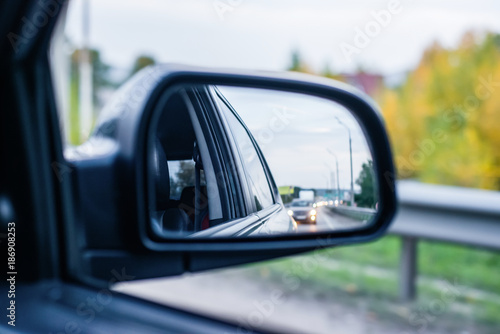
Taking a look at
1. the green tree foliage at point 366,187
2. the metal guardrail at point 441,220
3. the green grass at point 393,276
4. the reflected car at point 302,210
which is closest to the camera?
the reflected car at point 302,210

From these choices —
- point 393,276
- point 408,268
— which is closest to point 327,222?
point 408,268

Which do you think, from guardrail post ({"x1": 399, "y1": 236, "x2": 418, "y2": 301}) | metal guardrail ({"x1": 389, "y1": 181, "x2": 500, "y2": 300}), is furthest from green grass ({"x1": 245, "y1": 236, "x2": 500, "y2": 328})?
metal guardrail ({"x1": 389, "y1": 181, "x2": 500, "y2": 300})

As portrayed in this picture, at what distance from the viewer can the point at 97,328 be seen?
2.26 meters

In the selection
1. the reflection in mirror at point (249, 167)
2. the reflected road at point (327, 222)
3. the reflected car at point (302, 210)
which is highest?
the reflection in mirror at point (249, 167)

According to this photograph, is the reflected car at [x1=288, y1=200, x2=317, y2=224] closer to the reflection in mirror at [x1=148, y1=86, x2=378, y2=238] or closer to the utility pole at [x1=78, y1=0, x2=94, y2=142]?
the reflection in mirror at [x1=148, y1=86, x2=378, y2=238]

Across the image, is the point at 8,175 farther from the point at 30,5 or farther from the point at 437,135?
the point at 437,135

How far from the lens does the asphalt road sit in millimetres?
1462

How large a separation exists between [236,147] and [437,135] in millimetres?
5866

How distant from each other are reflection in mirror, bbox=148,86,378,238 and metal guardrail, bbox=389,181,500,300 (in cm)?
281

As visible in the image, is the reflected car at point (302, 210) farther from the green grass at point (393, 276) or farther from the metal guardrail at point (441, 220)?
the green grass at point (393, 276)

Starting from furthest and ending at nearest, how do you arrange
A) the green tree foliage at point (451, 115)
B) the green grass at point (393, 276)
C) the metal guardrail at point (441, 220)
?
the green tree foliage at point (451, 115), the green grass at point (393, 276), the metal guardrail at point (441, 220)

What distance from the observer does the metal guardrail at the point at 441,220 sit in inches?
161

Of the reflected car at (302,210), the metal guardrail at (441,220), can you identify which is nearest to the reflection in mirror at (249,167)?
the reflected car at (302,210)

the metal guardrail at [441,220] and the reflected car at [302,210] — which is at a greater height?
the reflected car at [302,210]
